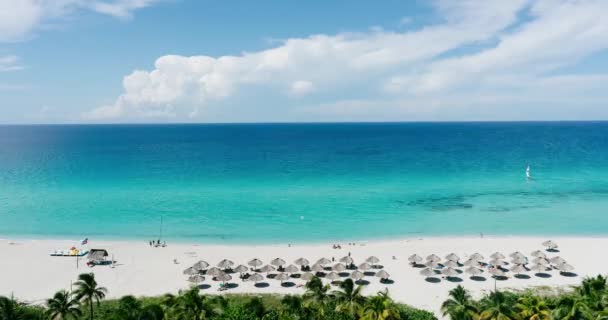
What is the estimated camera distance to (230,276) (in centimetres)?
2948

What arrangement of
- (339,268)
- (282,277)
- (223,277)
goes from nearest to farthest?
1. (223,277)
2. (282,277)
3. (339,268)

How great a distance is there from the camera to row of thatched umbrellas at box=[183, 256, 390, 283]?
95.0 ft

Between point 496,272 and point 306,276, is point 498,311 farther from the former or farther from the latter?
point 306,276

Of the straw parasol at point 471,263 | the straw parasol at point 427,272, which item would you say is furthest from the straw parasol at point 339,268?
the straw parasol at point 471,263

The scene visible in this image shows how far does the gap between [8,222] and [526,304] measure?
181 feet

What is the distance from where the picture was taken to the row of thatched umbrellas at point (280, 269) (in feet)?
95.0

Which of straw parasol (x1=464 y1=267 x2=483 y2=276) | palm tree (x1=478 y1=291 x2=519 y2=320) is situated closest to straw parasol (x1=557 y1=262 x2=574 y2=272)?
straw parasol (x1=464 y1=267 x2=483 y2=276)

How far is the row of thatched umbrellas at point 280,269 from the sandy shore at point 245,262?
2.85 ft

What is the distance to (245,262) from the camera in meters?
34.3

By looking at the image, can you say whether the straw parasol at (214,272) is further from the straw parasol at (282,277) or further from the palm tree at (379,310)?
the palm tree at (379,310)

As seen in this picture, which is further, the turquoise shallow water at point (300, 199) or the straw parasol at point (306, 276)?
the turquoise shallow water at point (300, 199)

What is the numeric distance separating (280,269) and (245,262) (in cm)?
471

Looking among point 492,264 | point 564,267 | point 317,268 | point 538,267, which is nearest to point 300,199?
point 317,268

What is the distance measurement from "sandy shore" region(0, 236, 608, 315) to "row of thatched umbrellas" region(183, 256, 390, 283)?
87 cm
